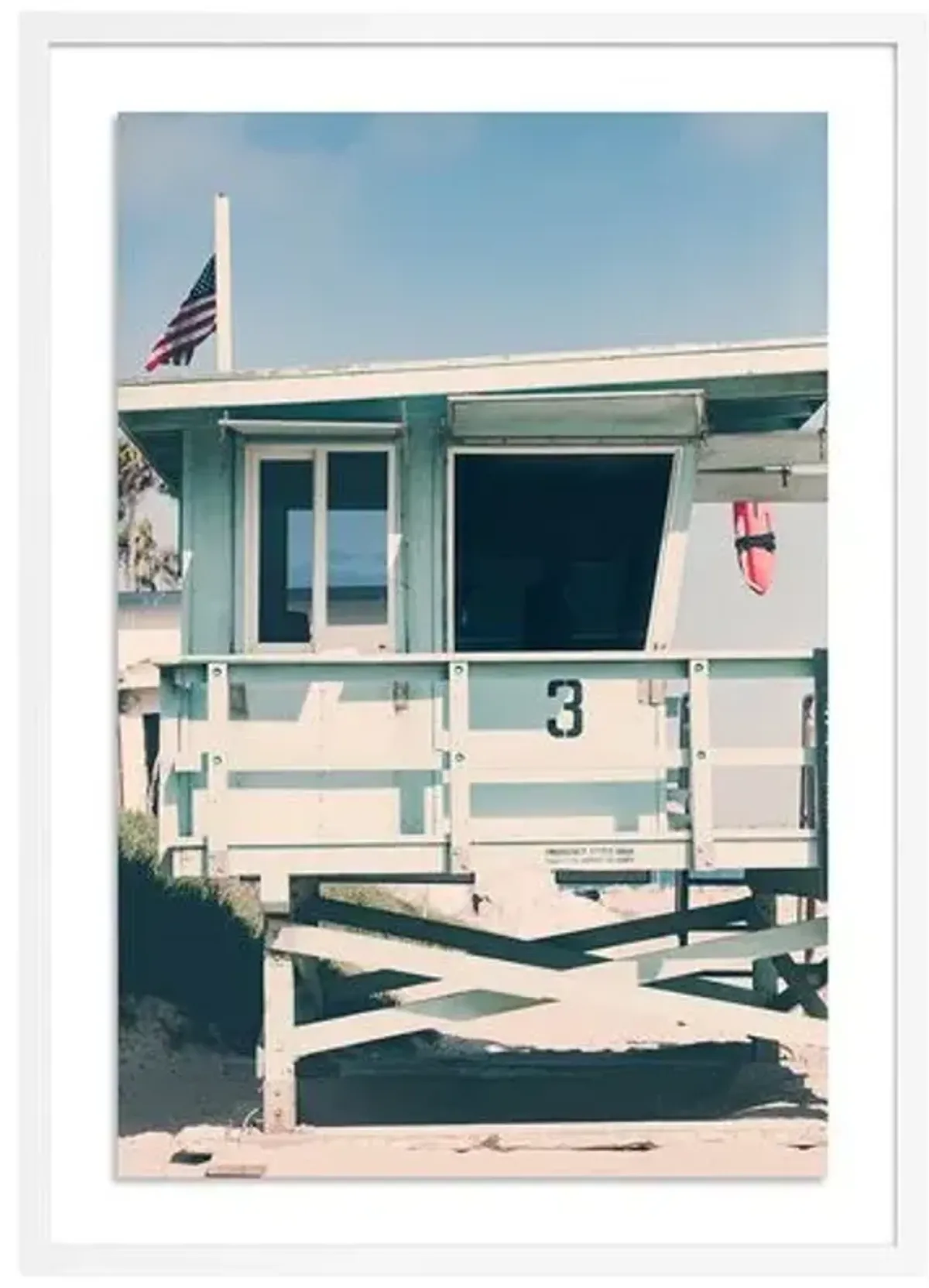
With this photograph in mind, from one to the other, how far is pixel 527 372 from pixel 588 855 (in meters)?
2.32

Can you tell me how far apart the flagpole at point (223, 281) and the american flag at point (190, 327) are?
229mm

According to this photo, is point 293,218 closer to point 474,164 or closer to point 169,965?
point 474,164

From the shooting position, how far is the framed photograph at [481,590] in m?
8.10

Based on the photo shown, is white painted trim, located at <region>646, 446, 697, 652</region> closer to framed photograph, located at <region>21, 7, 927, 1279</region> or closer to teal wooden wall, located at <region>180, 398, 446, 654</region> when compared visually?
framed photograph, located at <region>21, 7, 927, 1279</region>

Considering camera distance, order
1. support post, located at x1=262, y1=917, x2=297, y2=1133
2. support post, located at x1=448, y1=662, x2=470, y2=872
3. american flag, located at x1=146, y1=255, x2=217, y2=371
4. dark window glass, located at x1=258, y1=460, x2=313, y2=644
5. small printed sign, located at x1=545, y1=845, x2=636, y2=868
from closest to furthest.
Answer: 1. support post, located at x1=448, y1=662, x2=470, y2=872
2. small printed sign, located at x1=545, y1=845, x2=636, y2=868
3. support post, located at x1=262, y1=917, x2=297, y2=1133
4. dark window glass, located at x1=258, y1=460, x2=313, y2=644
5. american flag, located at x1=146, y1=255, x2=217, y2=371

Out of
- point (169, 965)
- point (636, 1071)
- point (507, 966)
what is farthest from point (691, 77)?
point (169, 965)

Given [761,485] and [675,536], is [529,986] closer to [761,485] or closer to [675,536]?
[675,536]

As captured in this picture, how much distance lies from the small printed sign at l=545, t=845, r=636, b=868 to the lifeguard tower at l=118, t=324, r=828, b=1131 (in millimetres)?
12

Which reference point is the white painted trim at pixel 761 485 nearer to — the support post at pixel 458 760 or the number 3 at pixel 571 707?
the number 3 at pixel 571 707

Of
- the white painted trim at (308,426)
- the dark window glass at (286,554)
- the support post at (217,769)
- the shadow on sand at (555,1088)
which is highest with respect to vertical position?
the white painted trim at (308,426)

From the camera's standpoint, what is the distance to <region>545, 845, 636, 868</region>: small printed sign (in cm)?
922

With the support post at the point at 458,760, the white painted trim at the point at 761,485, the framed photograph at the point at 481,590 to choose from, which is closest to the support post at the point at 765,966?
the framed photograph at the point at 481,590

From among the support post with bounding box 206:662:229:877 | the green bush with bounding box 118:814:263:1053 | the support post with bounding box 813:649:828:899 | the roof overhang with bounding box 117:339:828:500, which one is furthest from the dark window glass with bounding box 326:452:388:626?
the green bush with bounding box 118:814:263:1053
